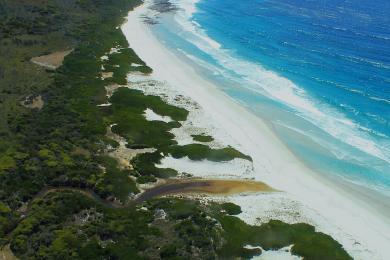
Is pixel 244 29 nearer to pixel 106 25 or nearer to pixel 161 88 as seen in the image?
pixel 106 25

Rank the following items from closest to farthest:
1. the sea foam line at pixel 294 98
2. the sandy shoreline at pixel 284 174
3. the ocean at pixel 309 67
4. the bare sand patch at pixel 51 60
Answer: the sandy shoreline at pixel 284 174
the ocean at pixel 309 67
the sea foam line at pixel 294 98
the bare sand patch at pixel 51 60

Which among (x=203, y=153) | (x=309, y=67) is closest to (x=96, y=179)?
(x=203, y=153)

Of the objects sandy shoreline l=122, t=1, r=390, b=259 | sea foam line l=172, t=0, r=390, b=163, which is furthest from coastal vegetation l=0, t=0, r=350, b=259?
sea foam line l=172, t=0, r=390, b=163

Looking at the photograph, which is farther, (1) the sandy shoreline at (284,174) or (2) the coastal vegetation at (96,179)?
(1) the sandy shoreline at (284,174)

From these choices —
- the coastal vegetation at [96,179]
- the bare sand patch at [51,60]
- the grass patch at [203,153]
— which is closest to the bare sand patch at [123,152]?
the coastal vegetation at [96,179]

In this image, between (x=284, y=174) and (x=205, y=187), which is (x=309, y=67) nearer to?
(x=284, y=174)

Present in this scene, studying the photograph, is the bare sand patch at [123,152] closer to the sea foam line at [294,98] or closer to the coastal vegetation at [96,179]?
the coastal vegetation at [96,179]

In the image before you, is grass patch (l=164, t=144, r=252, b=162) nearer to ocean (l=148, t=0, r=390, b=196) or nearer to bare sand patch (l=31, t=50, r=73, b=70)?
ocean (l=148, t=0, r=390, b=196)
